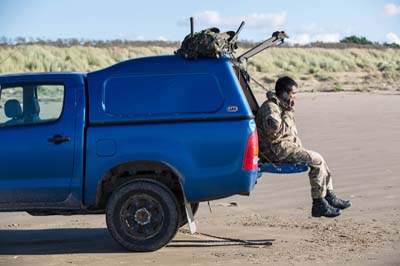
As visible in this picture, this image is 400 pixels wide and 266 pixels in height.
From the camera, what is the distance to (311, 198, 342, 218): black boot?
377 inches

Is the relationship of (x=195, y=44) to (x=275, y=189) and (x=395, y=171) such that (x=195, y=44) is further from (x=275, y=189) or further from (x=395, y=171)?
(x=395, y=171)

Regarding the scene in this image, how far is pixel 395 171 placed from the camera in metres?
14.0

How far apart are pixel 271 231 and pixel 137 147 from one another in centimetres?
209

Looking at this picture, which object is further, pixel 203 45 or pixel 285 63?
pixel 285 63

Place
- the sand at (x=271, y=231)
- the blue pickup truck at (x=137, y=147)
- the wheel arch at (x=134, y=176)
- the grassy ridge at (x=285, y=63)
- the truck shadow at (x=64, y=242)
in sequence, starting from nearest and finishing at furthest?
the sand at (x=271, y=231), the blue pickup truck at (x=137, y=147), the wheel arch at (x=134, y=176), the truck shadow at (x=64, y=242), the grassy ridge at (x=285, y=63)

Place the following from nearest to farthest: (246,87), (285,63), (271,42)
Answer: (271,42) → (246,87) → (285,63)

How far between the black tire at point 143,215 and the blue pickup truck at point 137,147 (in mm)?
10

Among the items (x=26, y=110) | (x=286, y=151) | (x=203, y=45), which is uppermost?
(x=203, y=45)

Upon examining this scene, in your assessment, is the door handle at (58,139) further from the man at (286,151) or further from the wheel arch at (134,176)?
the man at (286,151)

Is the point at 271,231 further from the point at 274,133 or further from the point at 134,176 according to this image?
the point at 134,176

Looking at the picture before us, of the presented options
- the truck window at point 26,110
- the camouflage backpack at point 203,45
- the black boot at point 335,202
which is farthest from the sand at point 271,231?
the camouflage backpack at point 203,45

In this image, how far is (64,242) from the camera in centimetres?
962

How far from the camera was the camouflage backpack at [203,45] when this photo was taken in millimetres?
9055

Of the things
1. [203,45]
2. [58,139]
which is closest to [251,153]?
[203,45]
